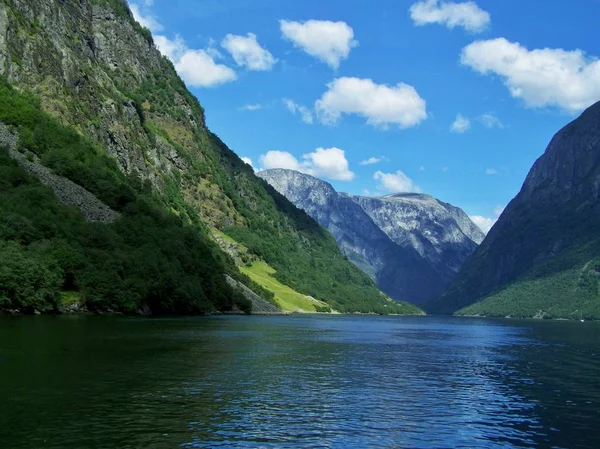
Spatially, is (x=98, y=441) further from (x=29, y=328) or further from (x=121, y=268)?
(x=121, y=268)

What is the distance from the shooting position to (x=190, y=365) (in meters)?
53.2

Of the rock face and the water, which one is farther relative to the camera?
the rock face

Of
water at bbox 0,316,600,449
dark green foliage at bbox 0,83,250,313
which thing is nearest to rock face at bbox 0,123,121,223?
dark green foliage at bbox 0,83,250,313

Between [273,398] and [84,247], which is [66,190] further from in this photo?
[273,398]

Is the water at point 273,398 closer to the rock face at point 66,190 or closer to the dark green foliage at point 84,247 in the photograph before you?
the dark green foliage at point 84,247

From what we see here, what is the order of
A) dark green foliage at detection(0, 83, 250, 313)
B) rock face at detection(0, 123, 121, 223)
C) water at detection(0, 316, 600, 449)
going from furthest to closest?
rock face at detection(0, 123, 121, 223) < dark green foliage at detection(0, 83, 250, 313) < water at detection(0, 316, 600, 449)

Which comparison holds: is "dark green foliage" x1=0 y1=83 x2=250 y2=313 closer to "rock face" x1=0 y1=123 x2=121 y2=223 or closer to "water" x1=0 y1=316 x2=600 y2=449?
"rock face" x1=0 y1=123 x2=121 y2=223

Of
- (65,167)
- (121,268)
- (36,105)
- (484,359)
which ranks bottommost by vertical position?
(484,359)

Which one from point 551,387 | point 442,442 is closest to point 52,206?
point 551,387

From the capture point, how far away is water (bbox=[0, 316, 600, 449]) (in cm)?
2938

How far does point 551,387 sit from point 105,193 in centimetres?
15340

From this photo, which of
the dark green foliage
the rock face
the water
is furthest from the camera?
the rock face

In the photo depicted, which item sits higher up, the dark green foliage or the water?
the dark green foliage

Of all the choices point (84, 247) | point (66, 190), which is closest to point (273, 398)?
point (84, 247)
